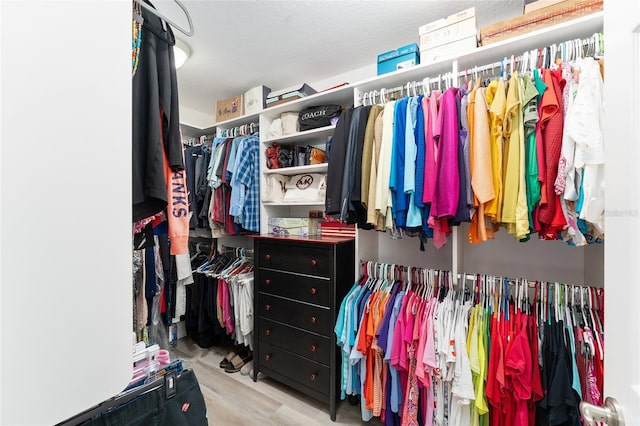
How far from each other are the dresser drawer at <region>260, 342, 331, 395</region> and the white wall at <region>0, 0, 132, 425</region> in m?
1.61

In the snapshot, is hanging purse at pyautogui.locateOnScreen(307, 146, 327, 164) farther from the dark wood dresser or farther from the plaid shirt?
the dark wood dresser

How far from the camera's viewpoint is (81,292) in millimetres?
393

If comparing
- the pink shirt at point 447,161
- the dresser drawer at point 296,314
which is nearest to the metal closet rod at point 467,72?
the pink shirt at point 447,161

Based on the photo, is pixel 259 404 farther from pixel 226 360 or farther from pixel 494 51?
pixel 494 51

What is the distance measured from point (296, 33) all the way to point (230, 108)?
1.11m

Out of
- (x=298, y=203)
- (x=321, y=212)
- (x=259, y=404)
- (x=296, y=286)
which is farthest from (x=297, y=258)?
(x=259, y=404)

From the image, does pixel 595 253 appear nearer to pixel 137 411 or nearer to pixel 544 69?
pixel 544 69

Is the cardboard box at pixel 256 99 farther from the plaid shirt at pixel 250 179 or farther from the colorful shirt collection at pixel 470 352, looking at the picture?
the colorful shirt collection at pixel 470 352

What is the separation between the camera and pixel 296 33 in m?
1.85

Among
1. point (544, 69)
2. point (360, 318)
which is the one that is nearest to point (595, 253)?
point (544, 69)

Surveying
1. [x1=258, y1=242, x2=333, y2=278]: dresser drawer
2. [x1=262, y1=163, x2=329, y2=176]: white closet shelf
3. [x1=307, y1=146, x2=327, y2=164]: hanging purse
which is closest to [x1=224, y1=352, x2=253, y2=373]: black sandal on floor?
[x1=258, y1=242, x2=333, y2=278]: dresser drawer

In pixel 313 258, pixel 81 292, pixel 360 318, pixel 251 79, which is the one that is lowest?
pixel 360 318

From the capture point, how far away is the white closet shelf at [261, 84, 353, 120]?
195cm

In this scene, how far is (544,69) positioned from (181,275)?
2626 millimetres
